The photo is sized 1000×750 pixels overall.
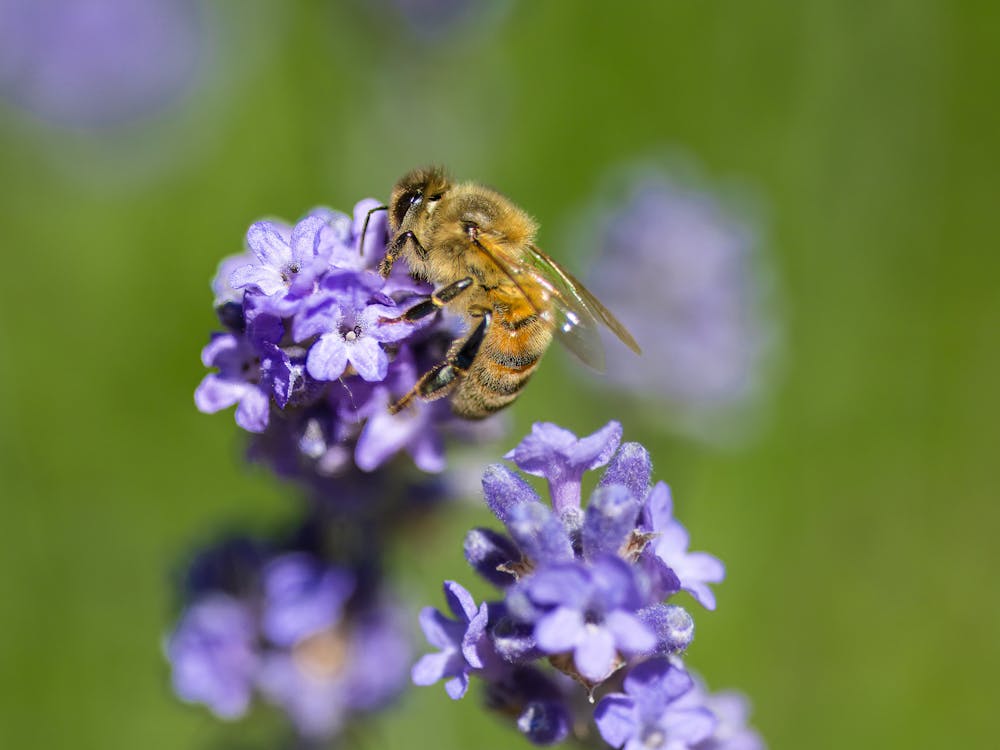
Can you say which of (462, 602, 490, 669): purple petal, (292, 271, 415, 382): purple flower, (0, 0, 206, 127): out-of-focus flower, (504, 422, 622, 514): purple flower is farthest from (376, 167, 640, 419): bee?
(0, 0, 206, 127): out-of-focus flower

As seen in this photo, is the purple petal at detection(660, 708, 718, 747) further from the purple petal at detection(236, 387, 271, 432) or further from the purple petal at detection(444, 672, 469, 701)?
the purple petal at detection(236, 387, 271, 432)

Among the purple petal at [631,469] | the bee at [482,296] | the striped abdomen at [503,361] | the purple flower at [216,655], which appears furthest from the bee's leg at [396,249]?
the purple flower at [216,655]

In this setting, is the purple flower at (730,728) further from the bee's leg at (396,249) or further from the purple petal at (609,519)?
the bee's leg at (396,249)

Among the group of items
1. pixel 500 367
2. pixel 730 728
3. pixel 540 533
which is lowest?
pixel 730 728

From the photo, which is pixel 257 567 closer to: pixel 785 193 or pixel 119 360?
pixel 119 360

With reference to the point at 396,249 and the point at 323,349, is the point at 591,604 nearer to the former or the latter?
the point at 323,349

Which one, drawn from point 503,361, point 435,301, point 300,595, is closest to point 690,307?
point 300,595

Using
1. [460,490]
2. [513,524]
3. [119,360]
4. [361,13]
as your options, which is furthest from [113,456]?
[513,524]
